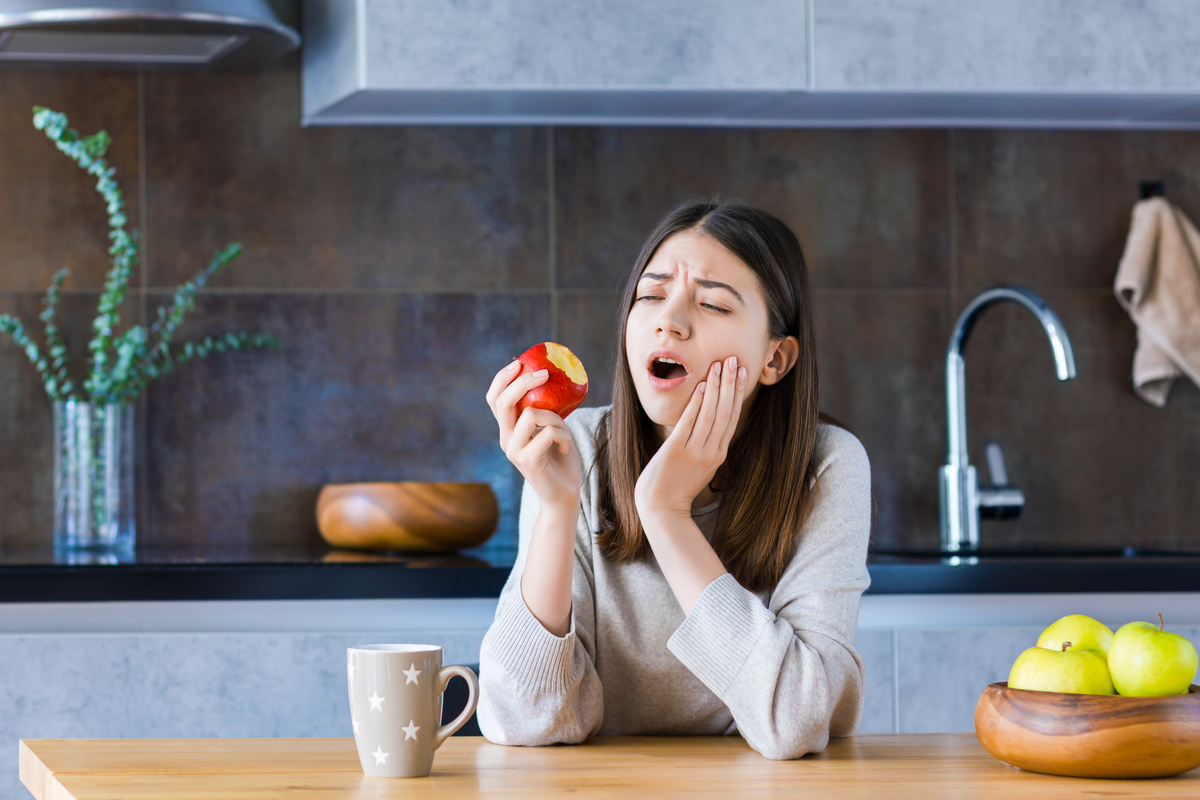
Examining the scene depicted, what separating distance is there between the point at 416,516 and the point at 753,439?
2.49ft

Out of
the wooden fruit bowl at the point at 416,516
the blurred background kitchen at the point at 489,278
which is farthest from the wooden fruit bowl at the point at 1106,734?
the blurred background kitchen at the point at 489,278

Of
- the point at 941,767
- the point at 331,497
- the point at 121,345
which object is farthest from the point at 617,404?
the point at 121,345

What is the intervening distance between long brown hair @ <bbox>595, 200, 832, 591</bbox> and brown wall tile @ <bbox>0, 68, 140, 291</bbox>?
1.26 m

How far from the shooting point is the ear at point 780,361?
1378 millimetres

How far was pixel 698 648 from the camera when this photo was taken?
43.6 inches

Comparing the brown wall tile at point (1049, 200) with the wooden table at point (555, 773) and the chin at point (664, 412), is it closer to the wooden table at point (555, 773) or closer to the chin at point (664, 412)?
the chin at point (664, 412)

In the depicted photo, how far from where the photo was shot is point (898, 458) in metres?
2.40

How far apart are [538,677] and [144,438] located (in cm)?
135

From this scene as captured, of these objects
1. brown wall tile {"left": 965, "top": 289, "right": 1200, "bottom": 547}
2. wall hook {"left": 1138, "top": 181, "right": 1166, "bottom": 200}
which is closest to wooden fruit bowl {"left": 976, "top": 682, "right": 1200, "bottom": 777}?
brown wall tile {"left": 965, "top": 289, "right": 1200, "bottom": 547}

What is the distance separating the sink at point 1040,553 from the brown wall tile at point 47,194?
145 centimetres

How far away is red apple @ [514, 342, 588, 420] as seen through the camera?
1187mm

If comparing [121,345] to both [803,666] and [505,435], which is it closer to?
[505,435]

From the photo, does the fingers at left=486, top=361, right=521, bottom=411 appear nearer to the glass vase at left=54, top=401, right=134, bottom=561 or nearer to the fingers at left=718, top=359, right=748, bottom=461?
the fingers at left=718, top=359, right=748, bottom=461

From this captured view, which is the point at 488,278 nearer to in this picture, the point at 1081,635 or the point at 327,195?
the point at 327,195
